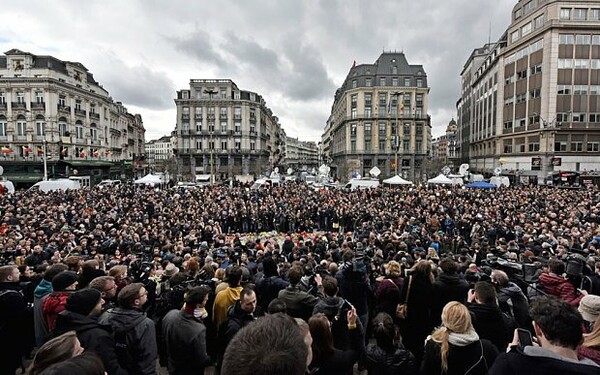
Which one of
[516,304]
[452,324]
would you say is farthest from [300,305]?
[516,304]

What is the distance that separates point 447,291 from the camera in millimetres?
4699

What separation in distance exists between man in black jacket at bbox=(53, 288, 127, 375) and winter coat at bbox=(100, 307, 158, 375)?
0.88 feet

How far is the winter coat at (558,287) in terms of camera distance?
15.6 ft

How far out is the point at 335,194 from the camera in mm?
24453

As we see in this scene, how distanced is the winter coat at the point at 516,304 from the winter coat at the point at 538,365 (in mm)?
2669

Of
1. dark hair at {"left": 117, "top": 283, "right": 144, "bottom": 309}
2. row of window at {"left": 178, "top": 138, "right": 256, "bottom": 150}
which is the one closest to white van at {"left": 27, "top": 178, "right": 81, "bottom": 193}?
dark hair at {"left": 117, "top": 283, "right": 144, "bottom": 309}

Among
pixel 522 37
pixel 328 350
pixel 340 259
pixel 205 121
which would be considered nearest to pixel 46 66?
pixel 205 121

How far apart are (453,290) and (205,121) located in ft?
226

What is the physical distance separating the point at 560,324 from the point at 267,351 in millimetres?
1994

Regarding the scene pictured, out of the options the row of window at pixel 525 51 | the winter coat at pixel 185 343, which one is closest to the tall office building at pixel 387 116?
the row of window at pixel 525 51

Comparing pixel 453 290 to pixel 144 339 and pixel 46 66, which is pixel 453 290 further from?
pixel 46 66

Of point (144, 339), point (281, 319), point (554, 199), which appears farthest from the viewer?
point (554, 199)

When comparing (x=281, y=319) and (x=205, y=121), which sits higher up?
(x=205, y=121)

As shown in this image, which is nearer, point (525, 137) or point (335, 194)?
point (335, 194)
